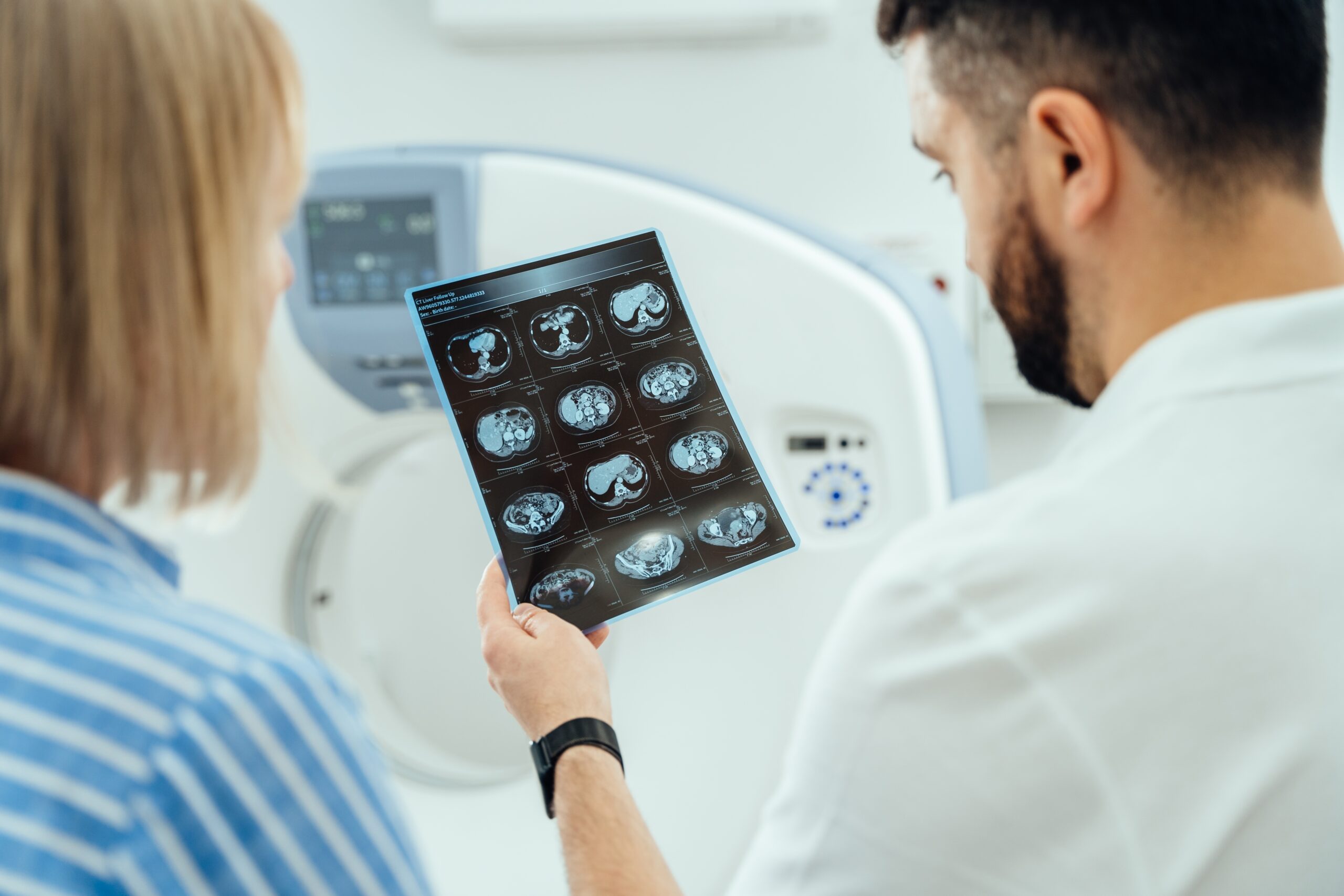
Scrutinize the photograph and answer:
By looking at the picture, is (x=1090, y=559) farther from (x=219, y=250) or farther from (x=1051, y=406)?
(x=1051, y=406)

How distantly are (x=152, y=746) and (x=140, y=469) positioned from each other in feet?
0.53

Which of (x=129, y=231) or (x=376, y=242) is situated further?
(x=376, y=242)

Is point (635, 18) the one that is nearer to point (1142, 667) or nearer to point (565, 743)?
point (565, 743)

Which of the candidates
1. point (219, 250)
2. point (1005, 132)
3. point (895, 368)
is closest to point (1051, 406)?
point (895, 368)

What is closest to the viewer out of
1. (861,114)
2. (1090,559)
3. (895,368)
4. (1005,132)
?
(1090,559)

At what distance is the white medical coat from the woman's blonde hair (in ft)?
1.43

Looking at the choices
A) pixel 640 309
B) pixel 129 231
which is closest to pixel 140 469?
pixel 129 231

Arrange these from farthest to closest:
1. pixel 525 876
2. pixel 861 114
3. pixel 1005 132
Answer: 1. pixel 861 114
2. pixel 525 876
3. pixel 1005 132

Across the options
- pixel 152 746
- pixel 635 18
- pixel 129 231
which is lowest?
pixel 152 746

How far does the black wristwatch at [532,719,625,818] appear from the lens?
2.58ft

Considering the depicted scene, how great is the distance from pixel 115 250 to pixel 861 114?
1349 mm

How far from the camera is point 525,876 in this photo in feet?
4.69

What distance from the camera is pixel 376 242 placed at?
140 cm

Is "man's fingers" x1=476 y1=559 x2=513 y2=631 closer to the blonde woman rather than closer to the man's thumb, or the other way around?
the man's thumb
